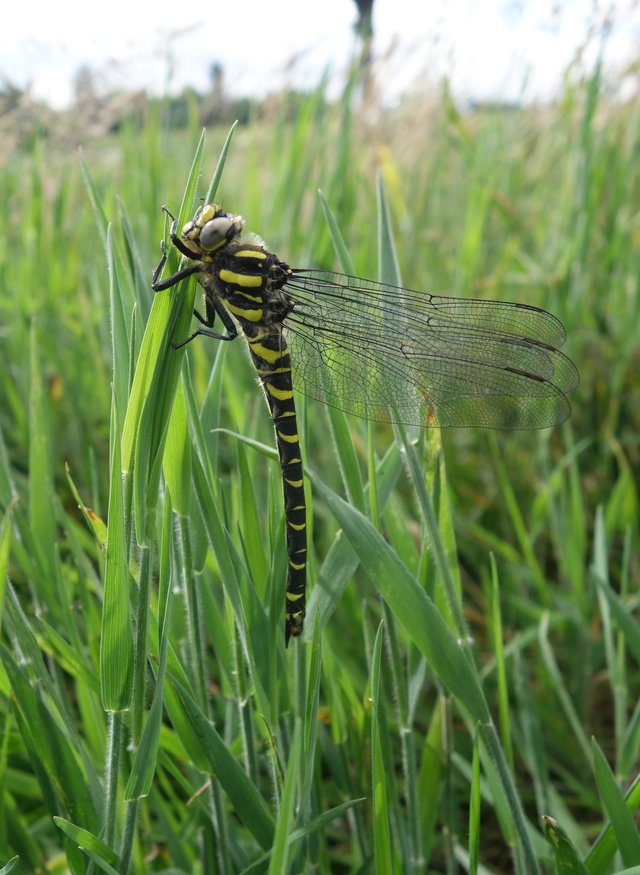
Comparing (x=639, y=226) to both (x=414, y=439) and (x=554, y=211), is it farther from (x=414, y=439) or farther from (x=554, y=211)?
(x=414, y=439)

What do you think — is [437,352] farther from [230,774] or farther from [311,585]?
[230,774]

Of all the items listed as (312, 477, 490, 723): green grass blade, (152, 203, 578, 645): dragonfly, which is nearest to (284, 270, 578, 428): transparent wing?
(152, 203, 578, 645): dragonfly

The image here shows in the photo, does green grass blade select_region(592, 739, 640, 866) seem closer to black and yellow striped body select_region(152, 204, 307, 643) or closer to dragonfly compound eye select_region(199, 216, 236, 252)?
black and yellow striped body select_region(152, 204, 307, 643)

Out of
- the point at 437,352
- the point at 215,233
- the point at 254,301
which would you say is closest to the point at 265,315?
the point at 254,301

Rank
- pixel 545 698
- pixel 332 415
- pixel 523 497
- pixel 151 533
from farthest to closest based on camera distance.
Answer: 1. pixel 523 497
2. pixel 545 698
3. pixel 332 415
4. pixel 151 533

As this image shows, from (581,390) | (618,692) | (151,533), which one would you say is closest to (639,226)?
(581,390)
